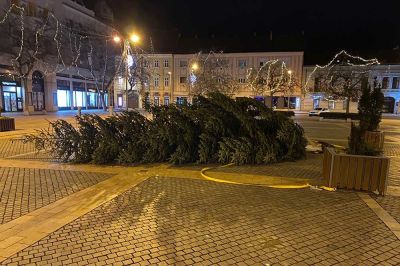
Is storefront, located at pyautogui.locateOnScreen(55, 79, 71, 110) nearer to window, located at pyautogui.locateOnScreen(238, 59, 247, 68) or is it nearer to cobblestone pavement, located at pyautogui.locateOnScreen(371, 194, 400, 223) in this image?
window, located at pyautogui.locateOnScreen(238, 59, 247, 68)

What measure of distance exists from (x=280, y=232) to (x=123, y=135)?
623 cm

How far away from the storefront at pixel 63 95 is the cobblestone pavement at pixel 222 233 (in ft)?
143

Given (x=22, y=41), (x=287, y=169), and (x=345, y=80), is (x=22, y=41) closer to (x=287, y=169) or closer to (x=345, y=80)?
(x=287, y=169)

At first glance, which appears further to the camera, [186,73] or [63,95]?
[186,73]

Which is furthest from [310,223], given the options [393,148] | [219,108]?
[393,148]

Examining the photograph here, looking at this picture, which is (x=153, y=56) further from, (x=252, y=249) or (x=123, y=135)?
(x=252, y=249)

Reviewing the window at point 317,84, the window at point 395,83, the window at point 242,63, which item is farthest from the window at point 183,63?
the window at point 395,83

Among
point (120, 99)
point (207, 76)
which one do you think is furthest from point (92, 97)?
point (207, 76)

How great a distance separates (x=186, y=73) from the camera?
59.3 metres

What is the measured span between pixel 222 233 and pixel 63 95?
4705 cm

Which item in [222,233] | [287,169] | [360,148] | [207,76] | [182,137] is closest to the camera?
[222,233]

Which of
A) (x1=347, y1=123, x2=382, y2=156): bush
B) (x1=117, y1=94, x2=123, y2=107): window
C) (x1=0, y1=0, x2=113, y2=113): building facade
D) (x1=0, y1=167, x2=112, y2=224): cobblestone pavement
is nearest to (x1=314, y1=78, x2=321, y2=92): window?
(x1=117, y1=94, x2=123, y2=107): window

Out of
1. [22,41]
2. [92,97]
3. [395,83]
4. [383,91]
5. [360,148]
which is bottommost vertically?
[360,148]

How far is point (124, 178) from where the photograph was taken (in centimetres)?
778
